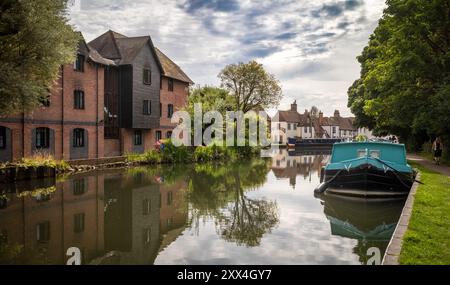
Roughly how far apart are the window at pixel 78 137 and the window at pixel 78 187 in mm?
10023

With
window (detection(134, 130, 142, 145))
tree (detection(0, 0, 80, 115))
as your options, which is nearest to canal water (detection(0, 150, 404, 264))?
tree (detection(0, 0, 80, 115))

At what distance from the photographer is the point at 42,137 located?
2480cm

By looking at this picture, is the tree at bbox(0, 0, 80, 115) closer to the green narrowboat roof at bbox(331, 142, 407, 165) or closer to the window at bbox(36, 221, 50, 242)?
the window at bbox(36, 221, 50, 242)

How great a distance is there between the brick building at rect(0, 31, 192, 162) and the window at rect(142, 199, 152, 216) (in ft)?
41.0

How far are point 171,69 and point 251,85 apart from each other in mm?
19218

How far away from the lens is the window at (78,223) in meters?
9.03

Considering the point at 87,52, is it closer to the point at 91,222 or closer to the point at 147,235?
the point at 91,222

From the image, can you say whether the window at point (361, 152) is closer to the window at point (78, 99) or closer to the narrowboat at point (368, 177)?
the narrowboat at point (368, 177)

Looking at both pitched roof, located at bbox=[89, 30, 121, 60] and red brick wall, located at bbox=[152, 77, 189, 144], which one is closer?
pitched roof, located at bbox=[89, 30, 121, 60]

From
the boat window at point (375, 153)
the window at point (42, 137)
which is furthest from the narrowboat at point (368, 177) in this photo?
the window at point (42, 137)

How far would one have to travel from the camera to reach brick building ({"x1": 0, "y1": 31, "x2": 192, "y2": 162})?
24.1 m
